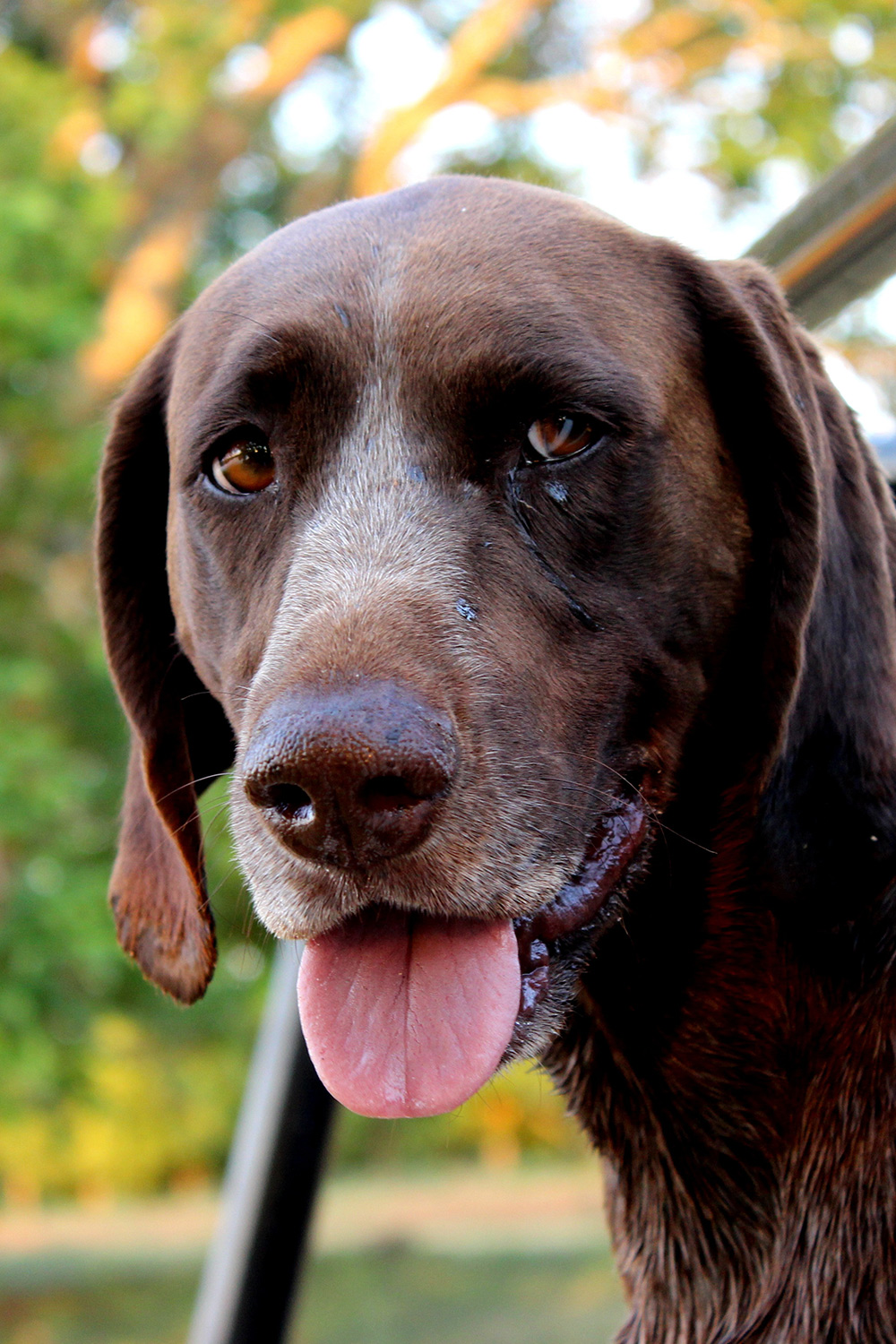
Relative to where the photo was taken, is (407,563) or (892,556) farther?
(892,556)

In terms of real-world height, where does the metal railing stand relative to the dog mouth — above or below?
below

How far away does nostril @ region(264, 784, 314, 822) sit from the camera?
5.73 feet

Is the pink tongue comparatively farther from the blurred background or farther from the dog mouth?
the blurred background

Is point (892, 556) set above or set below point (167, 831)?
above

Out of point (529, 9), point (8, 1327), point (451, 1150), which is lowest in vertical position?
point (8, 1327)

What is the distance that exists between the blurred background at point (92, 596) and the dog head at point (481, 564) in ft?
22.7

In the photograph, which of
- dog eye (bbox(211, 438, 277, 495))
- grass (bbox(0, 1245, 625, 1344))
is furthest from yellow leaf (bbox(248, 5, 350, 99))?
dog eye (bbox(211, 438, 277, 495))

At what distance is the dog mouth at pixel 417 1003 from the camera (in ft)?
6.10

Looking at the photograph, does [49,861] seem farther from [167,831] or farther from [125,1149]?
[167,831]

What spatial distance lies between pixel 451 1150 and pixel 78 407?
9.11 m

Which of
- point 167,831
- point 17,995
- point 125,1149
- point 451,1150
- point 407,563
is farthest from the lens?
point 451,1150

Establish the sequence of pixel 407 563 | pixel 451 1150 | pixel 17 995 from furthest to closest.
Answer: pixel 451 1150 → pixel 17 995 → pixel 407 563

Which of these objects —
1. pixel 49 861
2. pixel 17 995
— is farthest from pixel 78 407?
pixel 17 995

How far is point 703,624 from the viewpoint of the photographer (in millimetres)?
2256
